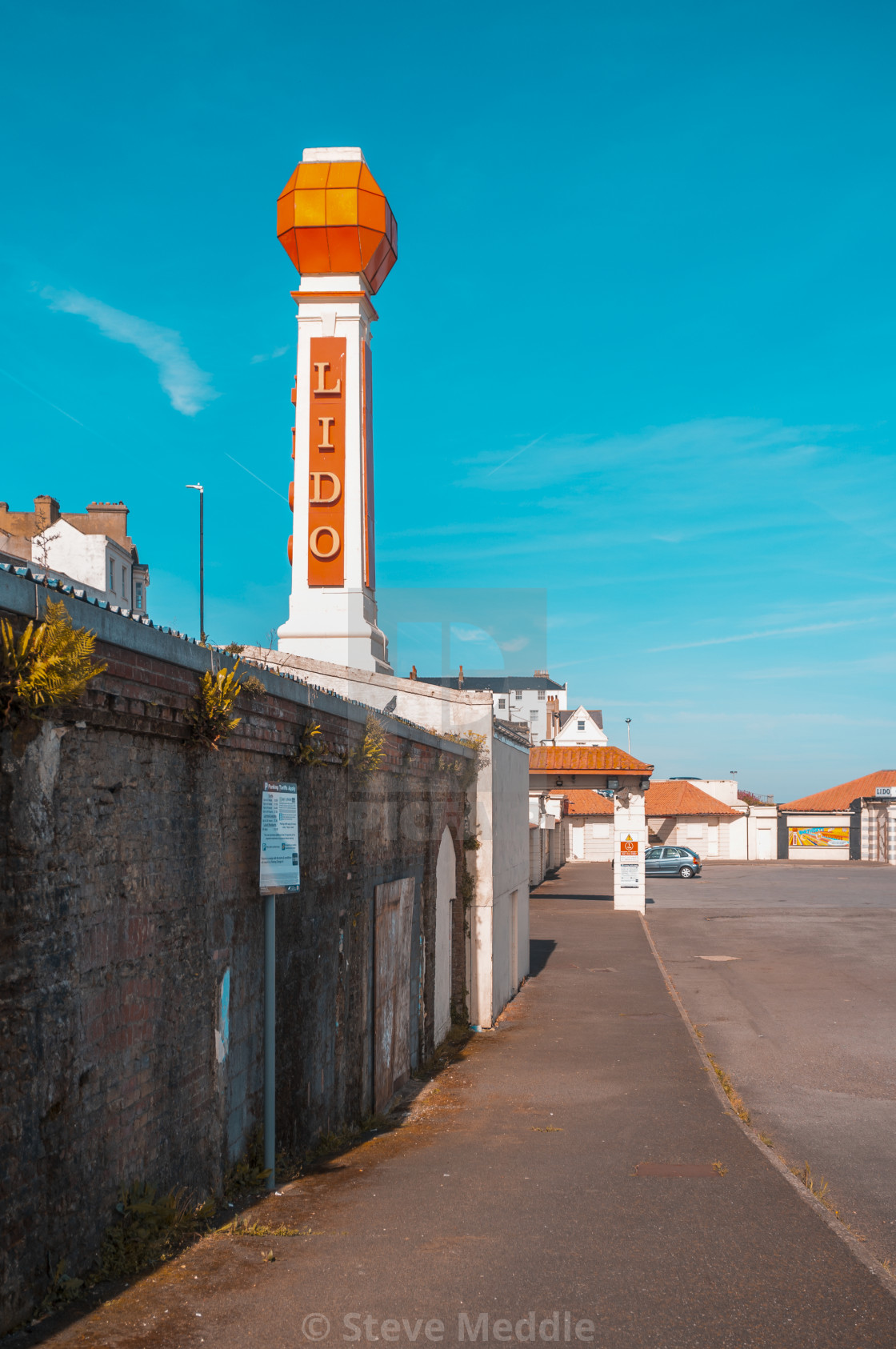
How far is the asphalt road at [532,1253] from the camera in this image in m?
4.65

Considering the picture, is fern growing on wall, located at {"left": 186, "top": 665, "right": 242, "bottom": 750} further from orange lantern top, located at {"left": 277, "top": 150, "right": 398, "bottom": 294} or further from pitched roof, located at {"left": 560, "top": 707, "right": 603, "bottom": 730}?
pitched roof, located at {"left": 560, "top": 707, "right": 603, "bottom": 730}

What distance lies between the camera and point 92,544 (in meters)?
28.8

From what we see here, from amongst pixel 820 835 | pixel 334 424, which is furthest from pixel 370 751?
pixel 820 835

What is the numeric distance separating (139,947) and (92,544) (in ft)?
84.1

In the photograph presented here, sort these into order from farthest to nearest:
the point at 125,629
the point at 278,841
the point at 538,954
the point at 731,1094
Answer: the point at 538,954 → the point at 731,1094 → the point at 278,841 → the point at 125,629

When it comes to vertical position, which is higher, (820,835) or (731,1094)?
(731,1094)

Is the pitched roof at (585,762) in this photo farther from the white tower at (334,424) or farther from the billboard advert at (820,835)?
the billboard advert at (820,835)

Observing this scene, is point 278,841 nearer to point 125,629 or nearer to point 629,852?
point 125,629

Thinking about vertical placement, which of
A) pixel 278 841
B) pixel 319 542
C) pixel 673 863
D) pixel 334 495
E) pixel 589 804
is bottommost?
pixel 673 863

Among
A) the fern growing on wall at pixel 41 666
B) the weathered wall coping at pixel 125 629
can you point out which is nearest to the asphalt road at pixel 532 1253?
the fern growing on wall at pixel 41 666

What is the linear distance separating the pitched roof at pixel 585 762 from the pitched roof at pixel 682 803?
2725 cm

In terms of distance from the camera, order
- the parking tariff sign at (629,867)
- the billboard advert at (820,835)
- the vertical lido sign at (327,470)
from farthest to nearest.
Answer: the billboard advert at (820,835) < the parking tariff sign at (629,867) < the vertical lido sign at (327,470)

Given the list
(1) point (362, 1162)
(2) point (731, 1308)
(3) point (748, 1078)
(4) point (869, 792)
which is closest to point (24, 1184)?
(2) point (731, 1308)

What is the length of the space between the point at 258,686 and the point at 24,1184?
9.99 ft
